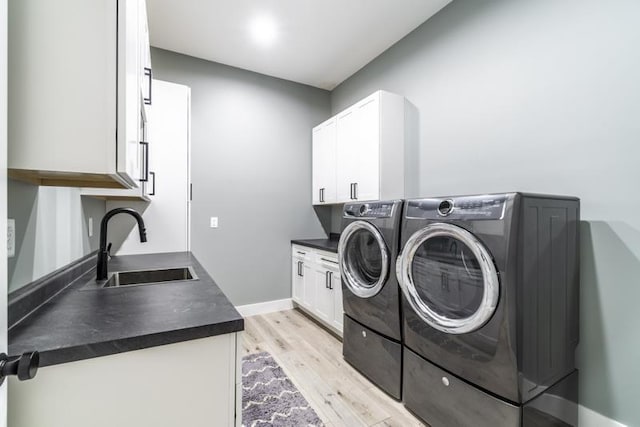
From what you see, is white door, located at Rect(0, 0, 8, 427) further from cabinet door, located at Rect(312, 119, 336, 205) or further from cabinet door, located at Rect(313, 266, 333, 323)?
cabinet door, located at Rect(312, 119, 336, 205)

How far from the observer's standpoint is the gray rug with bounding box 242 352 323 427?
1.68 metres

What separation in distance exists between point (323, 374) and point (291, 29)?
290cm

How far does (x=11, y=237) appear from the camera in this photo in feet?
2.85

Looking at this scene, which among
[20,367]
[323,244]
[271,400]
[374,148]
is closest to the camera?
[20,367]

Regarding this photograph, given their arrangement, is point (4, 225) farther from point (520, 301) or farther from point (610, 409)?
point (610, 409)

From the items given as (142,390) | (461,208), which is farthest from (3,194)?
(461,208)

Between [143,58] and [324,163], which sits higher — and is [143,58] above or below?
above

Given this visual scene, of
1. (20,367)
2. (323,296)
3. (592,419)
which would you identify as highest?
(20,367)

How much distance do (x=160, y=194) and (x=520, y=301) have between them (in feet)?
8.49

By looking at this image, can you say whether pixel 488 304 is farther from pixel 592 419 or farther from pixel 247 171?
pixel 247 171

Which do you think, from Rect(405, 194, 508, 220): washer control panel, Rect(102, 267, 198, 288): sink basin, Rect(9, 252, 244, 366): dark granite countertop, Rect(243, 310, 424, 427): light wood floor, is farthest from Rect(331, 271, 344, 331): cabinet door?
Rect(9, 252, 244, 366): dark granite countertop

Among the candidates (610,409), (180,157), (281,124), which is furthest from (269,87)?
(610,409)

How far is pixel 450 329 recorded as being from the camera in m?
1.44

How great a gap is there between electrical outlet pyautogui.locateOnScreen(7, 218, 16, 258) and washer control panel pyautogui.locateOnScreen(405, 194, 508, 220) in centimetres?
167
